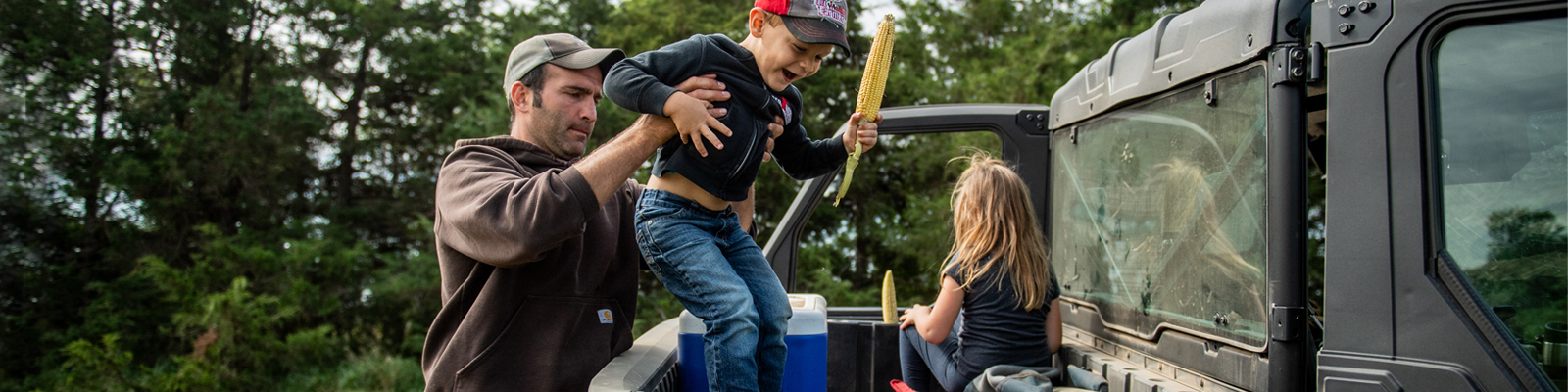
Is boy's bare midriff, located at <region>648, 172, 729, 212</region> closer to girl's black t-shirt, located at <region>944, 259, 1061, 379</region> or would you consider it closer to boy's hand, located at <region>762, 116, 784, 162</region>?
boy's hand, located at <region>762, 116, 784, 162</region>

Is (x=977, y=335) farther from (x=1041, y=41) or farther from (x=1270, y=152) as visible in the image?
(x=1041, y=41)

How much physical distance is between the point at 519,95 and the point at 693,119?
2.72ft

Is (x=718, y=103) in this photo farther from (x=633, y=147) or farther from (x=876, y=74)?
(x=876, y=74)

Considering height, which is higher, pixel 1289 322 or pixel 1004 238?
pixel 1004 238

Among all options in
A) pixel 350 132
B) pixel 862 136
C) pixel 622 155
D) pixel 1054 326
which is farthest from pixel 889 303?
pixel 350 132

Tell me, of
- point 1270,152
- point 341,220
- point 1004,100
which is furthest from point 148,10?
point 1270,152

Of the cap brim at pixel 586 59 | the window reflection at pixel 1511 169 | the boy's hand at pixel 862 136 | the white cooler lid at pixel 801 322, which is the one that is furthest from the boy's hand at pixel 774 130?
the window reflection at pixel 1511 169

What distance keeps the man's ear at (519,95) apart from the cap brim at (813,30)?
885 millimetres

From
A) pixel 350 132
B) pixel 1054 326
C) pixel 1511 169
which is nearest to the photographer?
pixel 1511 169

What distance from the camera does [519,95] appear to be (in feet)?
8.05

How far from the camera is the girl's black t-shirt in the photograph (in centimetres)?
295

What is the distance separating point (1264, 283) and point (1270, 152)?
0.29 meters

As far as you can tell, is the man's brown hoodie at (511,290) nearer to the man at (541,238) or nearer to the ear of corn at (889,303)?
the man at (541,238)

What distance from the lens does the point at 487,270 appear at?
6.98 feet
